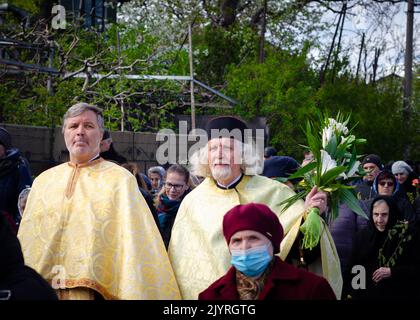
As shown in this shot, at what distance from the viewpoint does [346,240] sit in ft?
28.8

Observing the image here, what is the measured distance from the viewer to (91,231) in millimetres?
5602

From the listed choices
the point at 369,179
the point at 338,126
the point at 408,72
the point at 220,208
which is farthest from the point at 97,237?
the point at 408,72

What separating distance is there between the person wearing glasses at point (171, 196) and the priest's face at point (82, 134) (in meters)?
1.51

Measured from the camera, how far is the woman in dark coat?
7918 millimetres

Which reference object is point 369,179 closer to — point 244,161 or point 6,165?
point 6,165

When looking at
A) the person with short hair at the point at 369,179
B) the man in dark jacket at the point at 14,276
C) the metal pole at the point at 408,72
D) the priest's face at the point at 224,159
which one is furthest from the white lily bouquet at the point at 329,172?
the metal pole at the point at 408,72

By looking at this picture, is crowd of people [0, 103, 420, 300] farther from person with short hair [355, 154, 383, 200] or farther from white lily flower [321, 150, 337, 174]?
person with short hair [355, 154, 383, 200]

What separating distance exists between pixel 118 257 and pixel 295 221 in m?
1.12

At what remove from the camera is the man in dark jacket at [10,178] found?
7637mm

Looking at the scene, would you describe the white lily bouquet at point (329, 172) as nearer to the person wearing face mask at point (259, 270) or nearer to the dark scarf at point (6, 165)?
the person wearing face mask at point (259, 270)

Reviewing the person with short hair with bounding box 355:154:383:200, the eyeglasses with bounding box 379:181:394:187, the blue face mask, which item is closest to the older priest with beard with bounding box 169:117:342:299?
the blue face mask

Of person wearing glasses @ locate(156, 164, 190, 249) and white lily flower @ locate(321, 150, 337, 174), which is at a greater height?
white lily flower @ locate(321, 150, 337, 174)

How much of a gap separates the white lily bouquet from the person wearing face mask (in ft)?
3.54
